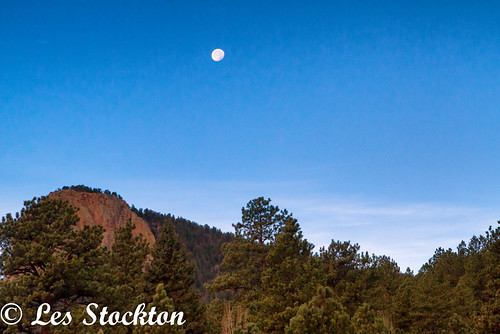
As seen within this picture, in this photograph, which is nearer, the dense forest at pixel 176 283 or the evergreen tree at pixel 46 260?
the dense forest at pixel 176 283

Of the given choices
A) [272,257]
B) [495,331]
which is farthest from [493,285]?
[272,257]

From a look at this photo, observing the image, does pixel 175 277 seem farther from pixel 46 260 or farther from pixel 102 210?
pixel 102 210

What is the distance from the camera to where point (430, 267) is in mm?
62625

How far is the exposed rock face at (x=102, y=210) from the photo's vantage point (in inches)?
3361

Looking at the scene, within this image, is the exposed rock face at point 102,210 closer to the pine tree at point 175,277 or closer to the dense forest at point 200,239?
the dense forest at point 200,239

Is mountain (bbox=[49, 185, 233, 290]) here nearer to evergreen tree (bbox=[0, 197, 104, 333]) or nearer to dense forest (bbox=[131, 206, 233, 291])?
dense forest (bbox=[131, 206, 233, 291])

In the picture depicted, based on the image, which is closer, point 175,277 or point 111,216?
point 175,277

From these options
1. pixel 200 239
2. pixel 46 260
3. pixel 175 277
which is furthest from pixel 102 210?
pixel 175 277

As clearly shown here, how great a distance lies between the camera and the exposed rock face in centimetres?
8538

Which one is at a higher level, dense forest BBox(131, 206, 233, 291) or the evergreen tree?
dense forest BBox(131, 206, 233, 291)

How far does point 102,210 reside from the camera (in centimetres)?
9031

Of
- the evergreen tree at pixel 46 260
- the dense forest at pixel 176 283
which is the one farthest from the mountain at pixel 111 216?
the evergreen tree at pixel 46 260

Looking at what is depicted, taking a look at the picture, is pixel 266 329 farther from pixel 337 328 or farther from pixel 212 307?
pixel 212 307

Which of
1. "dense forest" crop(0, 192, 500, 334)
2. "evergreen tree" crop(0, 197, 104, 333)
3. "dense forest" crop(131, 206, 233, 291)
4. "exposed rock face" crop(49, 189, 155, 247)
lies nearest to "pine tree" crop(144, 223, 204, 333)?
"dense forest" crop(0, 192, 500, 334)
